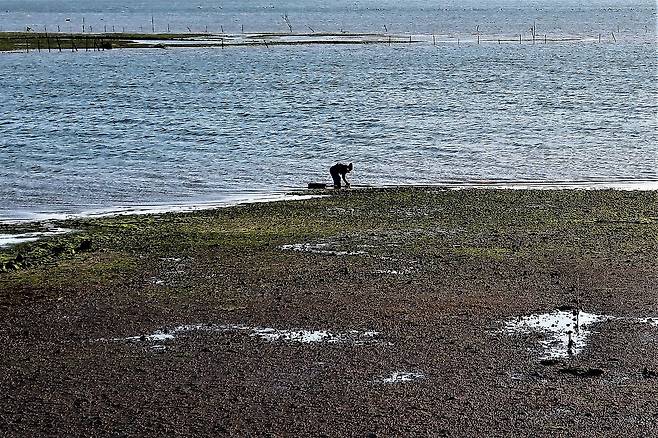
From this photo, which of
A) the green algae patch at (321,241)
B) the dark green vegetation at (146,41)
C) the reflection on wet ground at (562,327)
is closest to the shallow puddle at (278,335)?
the green algae patch at (321,241)

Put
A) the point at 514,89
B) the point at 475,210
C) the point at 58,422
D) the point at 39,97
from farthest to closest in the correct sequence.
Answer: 1. the point at 514,89
2. the point at 39,97
3. the point at 475,210
4. the point at 58,422

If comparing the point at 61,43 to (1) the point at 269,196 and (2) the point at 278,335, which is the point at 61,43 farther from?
(2) the point at 278,335

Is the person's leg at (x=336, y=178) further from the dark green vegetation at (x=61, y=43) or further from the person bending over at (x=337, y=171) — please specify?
the dark green vegetation at (x=61, y=43)

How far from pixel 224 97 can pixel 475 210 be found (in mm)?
43114

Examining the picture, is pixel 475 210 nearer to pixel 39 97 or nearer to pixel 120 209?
pixel 120 209

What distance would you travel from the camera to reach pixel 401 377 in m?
12.7

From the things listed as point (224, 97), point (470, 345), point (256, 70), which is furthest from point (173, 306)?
point (256, 70)

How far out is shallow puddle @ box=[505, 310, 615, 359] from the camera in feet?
44.6

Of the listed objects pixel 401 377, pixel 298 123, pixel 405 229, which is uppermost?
pixel 298 123

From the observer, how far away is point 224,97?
214ft

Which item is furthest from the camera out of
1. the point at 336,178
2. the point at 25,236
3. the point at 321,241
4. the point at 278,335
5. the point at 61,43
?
the point at 61,43

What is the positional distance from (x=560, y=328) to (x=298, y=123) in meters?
37.0

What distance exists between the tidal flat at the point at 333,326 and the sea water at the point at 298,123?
823 cm

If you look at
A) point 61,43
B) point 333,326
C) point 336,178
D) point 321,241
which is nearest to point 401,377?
point 333,326
